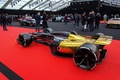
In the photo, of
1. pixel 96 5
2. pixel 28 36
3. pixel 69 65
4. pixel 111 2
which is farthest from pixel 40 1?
pixel 69 65

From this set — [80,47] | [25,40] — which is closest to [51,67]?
[80,47]

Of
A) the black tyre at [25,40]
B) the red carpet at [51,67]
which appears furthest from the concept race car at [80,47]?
the red carpet at [51,67]

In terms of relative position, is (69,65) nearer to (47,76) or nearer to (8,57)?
(47,76)

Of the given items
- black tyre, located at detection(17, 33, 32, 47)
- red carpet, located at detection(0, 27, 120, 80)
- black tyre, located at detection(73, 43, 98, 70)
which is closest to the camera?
red carpet, located at detection(0, 27, 120, 80)

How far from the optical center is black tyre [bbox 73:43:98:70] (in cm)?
343

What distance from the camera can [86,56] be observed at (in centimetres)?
355

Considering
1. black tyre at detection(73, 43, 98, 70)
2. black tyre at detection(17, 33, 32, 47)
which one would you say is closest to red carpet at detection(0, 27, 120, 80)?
black tyre at detection(73, 43, 98, 70)

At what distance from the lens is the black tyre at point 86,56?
11.2 feet

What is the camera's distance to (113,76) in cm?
331

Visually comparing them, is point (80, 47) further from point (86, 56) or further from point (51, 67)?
point (51, 67)

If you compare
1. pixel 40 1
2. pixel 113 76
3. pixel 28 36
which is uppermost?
pixel 40 1

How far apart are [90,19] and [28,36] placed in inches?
222

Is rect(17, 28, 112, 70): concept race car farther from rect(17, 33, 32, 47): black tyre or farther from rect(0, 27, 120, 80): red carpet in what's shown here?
rect(0, 27, 120, 80): red carpet

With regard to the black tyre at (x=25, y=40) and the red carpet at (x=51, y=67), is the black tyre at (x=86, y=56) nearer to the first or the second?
the red carpet at (x=51, y=67)
